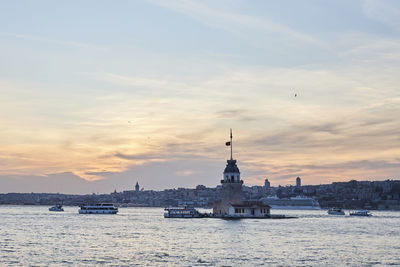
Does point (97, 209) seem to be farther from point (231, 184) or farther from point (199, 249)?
point (199, 249)

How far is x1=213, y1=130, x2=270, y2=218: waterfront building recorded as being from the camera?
129500 mm

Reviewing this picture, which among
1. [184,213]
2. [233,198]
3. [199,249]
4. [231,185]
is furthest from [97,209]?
[199,249]

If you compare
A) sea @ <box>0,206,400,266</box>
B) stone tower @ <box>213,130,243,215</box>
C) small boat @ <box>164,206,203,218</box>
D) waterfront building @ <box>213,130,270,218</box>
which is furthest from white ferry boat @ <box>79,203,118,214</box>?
sea @ <box>0,206,400,266</box>

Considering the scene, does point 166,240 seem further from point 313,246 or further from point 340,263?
point 340,263

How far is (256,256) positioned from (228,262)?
18.7 feet

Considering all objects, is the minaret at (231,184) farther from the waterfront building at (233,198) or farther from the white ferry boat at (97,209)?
the white ferry boat at (97,209)

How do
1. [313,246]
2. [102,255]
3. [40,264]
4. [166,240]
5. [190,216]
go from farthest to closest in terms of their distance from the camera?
[190,216] < [166,240] < [313,246] < [102,255] < [40,264]

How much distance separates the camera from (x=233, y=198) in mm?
131500

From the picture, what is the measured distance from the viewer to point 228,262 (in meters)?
54.9

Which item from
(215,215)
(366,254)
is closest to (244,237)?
(366,254)

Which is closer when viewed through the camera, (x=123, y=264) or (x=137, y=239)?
(x=123, y=264)

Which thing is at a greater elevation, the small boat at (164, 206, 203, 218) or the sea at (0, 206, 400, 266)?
the small boat at (164, 206, 203, 218)

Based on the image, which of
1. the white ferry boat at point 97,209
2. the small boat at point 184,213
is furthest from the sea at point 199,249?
the white ferry boat at point 97,209

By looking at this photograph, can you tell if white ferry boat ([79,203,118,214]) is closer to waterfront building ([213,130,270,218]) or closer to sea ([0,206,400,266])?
waterfront building ([213,130,270,218])
